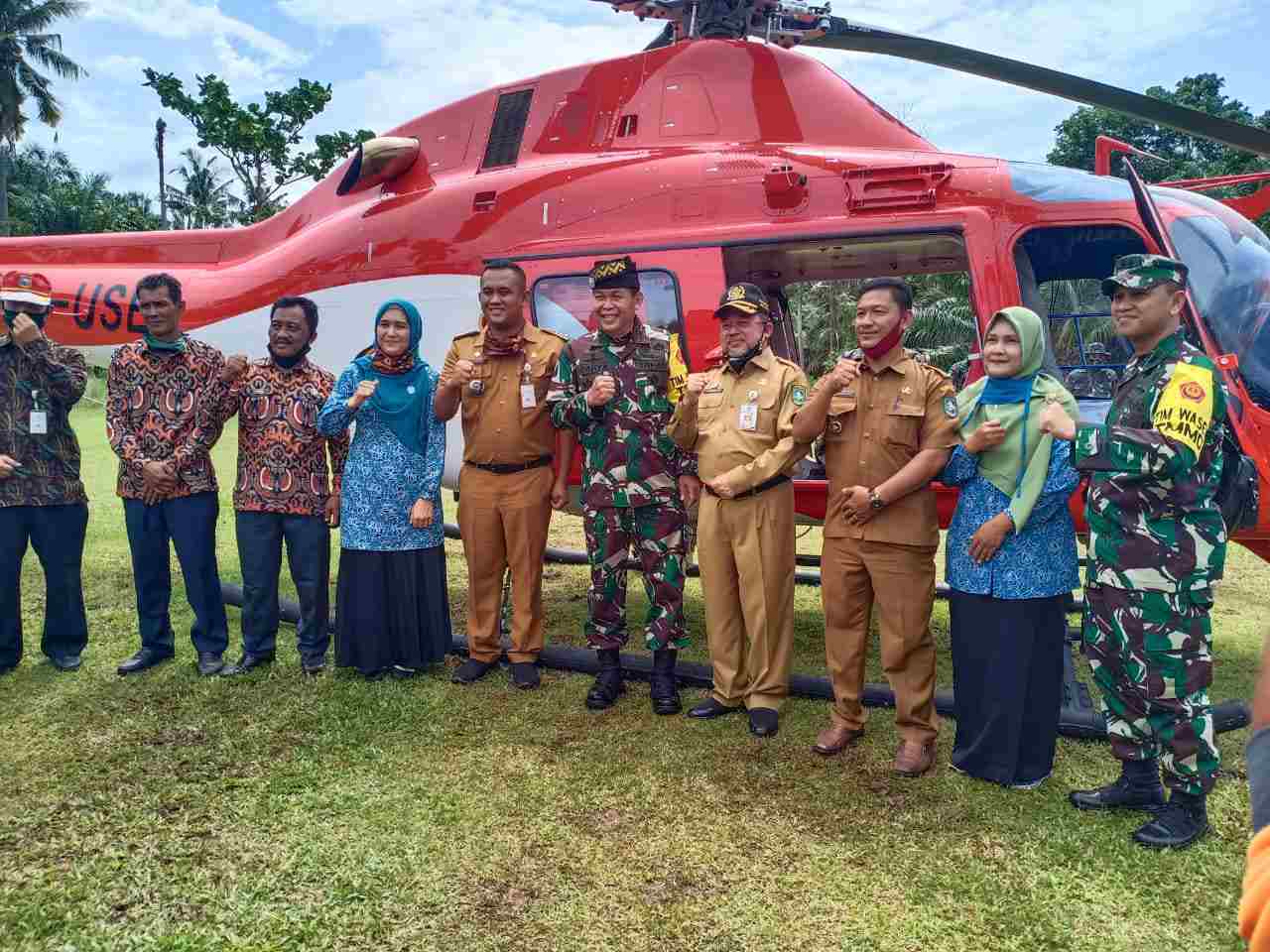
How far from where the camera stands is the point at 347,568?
4523mm

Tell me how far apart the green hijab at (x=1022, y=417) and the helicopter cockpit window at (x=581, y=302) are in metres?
1.89

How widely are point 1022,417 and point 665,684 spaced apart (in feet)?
6.79

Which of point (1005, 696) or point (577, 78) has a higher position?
point (577, 78)

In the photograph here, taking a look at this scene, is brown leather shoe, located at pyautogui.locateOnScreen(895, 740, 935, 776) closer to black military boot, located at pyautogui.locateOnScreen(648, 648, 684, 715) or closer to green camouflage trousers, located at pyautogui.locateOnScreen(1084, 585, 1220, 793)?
green camouflage trousers, located at pyautogui.locateOnScreen(1084, 585, 1220, 793)

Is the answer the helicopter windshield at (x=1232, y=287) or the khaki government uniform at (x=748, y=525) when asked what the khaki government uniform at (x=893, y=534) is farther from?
the helicopter windshield at (x=1232, y=287)

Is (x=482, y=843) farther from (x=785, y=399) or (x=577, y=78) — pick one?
(x=577, y=78)

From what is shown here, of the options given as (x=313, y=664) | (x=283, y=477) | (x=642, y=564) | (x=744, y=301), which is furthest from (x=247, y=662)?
(x=744, y=301)

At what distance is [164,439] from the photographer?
14.8 feet

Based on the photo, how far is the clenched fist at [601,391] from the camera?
3.97 m

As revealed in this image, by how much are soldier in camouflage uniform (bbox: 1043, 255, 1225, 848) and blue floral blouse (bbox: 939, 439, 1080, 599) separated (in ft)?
0.62

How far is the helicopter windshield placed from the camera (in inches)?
155

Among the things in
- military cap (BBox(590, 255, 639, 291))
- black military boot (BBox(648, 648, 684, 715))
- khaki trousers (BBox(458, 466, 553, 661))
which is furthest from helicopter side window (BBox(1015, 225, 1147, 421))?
khaki trousers (BBox(458, 466, 553, 661))

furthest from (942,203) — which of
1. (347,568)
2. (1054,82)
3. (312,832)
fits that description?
(312,832)

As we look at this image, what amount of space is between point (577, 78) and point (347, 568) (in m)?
3.49
